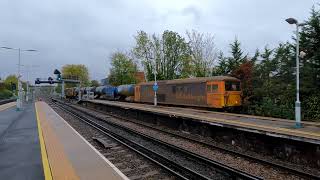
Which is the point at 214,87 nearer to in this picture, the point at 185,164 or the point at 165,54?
the point at 185,164

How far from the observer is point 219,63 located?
3869 cm

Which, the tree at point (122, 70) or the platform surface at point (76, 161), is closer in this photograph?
the platform surface at point (76, 161)

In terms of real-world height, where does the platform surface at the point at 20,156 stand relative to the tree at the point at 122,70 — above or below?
below

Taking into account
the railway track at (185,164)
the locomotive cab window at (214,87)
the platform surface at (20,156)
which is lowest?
the railway track at (185,164)

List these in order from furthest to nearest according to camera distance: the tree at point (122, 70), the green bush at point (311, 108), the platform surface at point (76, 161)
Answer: the tree at point (122, 70) → the green bush at point (311, 108) → the platform surface at point (76, 161)

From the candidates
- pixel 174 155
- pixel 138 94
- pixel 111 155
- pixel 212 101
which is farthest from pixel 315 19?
pixel 138 94

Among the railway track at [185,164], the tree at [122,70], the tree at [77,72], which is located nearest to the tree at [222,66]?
the railway track at [185,164]

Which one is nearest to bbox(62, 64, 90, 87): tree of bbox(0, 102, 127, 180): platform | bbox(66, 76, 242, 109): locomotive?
bbox(66, 76, 242, 109): locomotive

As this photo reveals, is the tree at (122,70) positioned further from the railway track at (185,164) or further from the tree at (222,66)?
the railway track at (185,164)

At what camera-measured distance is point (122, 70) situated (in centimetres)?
7962

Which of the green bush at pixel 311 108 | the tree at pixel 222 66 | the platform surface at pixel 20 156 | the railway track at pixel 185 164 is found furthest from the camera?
the tree at pixel 222 66

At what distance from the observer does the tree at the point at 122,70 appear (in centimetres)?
7781

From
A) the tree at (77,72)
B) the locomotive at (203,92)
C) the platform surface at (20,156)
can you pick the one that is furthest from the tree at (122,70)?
→ the platform surface at (20,156)

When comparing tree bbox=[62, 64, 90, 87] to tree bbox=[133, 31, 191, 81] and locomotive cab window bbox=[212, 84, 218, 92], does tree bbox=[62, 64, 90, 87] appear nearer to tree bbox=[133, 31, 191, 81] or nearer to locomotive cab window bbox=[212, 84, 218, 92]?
tree bbox=[133, 31, 191, 81]
